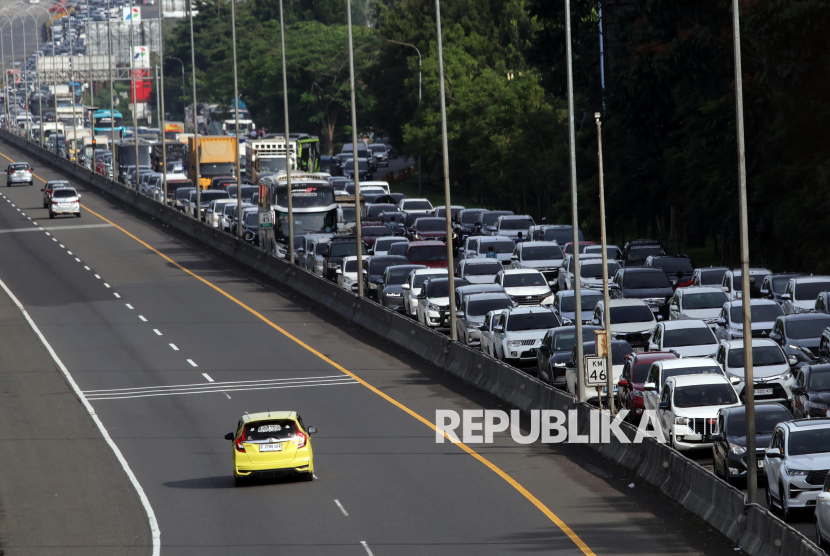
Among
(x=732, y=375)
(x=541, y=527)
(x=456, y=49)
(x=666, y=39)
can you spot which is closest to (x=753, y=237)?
(x=666, y=39)

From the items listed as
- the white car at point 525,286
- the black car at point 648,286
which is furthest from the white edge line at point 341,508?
the white car at point 525,286

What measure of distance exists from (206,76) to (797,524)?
168m

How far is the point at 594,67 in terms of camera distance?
71.2 meters

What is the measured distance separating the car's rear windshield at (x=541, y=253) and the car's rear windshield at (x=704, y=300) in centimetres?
1281

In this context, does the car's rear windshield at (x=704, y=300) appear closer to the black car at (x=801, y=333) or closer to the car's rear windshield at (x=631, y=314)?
the car's rear windshield at (x=631, y=314)

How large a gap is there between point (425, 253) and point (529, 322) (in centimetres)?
1536

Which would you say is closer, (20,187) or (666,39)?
(666,39)

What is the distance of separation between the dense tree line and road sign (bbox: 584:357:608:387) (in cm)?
2129

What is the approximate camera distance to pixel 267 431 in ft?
82.1

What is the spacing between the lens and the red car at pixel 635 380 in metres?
28.4

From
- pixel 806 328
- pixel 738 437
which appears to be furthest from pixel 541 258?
pixel 738 437

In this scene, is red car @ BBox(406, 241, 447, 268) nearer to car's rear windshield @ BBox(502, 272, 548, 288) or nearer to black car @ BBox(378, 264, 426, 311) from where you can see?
black car @ BBox(378, 264, 426, 311)

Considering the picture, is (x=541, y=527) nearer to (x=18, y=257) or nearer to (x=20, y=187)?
(x=18, y=257)

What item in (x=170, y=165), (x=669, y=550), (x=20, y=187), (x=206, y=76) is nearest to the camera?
(x=669, y=550)
